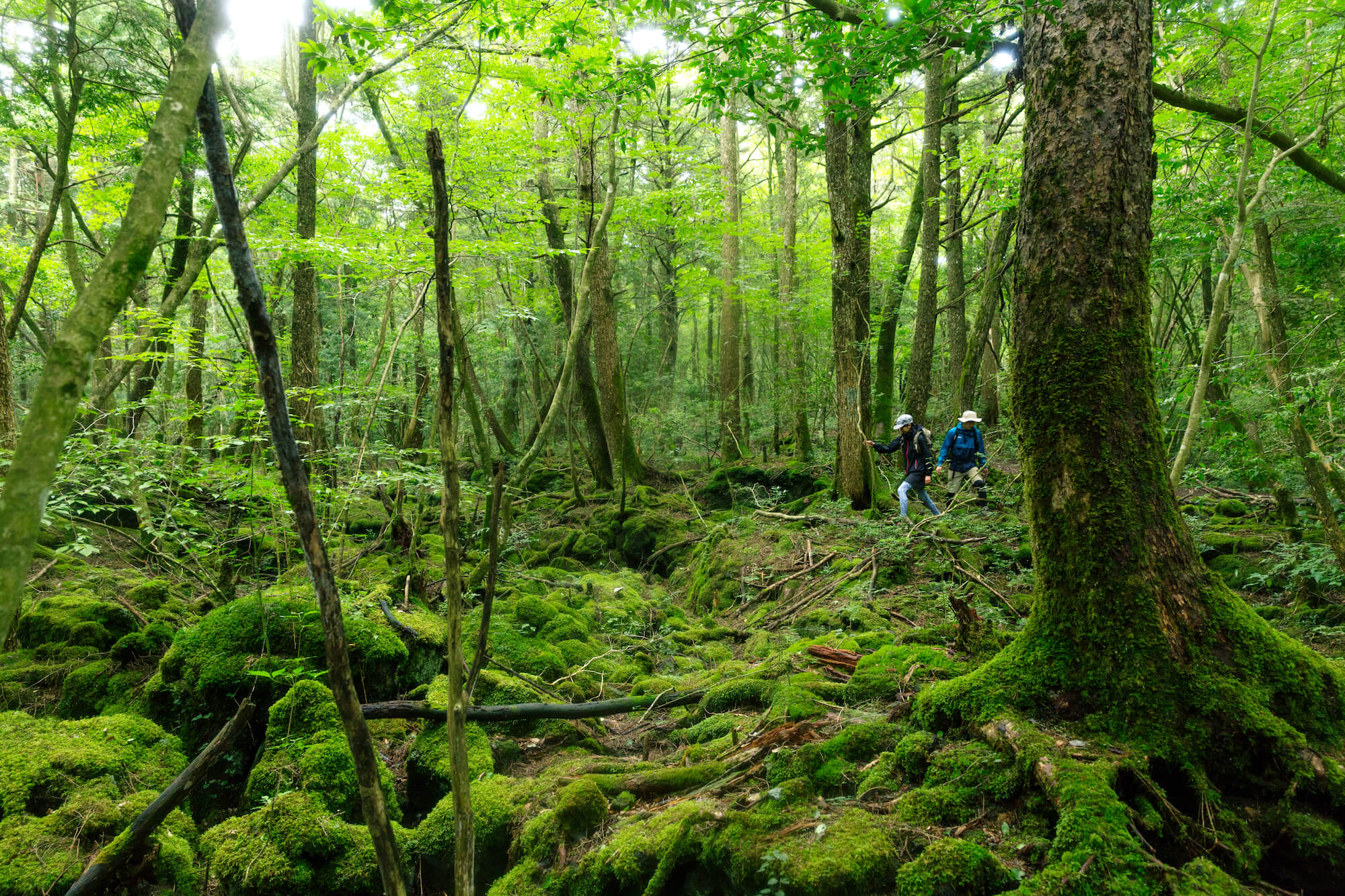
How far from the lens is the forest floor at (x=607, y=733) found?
7.81ft

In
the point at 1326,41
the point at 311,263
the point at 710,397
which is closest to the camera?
the point at 1326,41

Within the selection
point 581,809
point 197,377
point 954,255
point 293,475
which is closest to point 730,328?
point 954,255

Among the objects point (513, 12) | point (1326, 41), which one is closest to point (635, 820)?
point (513, 12)

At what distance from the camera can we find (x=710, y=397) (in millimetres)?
19984

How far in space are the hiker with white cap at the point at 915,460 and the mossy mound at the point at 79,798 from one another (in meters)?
7.63

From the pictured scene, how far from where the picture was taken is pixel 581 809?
3.17 m

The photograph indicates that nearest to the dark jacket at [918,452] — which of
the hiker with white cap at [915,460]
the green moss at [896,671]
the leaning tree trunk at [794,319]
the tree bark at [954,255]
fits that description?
the hiker with white cap at [915,460]

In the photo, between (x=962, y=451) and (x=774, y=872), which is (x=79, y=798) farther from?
(x=962, y=451)

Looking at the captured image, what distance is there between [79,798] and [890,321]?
11.2 meters

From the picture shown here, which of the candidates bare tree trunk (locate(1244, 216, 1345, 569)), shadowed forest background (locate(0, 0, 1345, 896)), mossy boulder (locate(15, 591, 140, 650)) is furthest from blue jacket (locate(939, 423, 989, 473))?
mossy boulder (locate(15, 591, 140, 650))

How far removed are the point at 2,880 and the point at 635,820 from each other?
267 centimetres

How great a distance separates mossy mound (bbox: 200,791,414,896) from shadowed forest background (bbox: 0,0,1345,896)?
0.07 ft

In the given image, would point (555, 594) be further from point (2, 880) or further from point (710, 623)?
point (2, 880)

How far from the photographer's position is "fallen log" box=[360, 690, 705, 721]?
3840 millimetres
